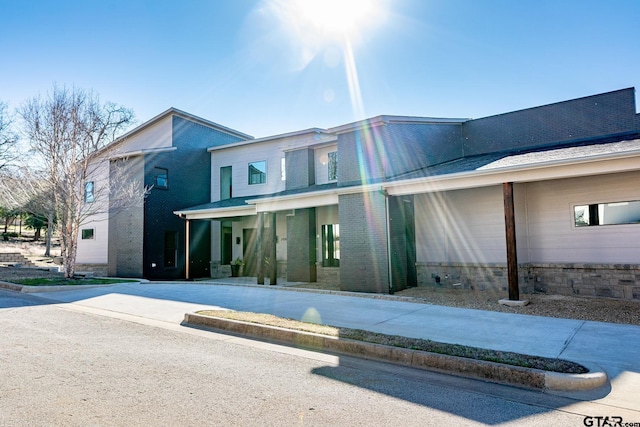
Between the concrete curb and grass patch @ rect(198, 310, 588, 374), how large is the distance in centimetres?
16

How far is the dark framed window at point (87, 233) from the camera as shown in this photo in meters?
22.0

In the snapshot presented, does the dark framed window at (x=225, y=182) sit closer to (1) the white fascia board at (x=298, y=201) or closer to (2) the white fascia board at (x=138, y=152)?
(2) the white fascia board at (x=138, y=152)

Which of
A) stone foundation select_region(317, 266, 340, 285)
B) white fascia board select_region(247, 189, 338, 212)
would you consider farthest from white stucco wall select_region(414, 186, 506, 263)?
stone foundation select_region(317, 266, 340, 285)

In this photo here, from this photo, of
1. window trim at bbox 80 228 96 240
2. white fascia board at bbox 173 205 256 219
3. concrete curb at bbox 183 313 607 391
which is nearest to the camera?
concrete curb at bbox 183 313 607 391

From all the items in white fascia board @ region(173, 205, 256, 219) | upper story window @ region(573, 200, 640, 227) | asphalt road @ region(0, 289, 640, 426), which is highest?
white fascia board @ region(173, 205, 256, 219)

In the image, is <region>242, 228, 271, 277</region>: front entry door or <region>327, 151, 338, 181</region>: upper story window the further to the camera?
<region>242, 228, 271, 277</region>: front entry door

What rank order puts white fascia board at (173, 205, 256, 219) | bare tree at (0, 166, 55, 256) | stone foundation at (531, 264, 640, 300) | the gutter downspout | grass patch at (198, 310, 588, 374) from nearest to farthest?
grass patch at (198, 310, 588, 374) < stone foundation at (531, 264, 640, 300) < the gutter downspout < bare tree at (0, 166, 55, 256) < white fascia board at (173, 205, 256, 219)

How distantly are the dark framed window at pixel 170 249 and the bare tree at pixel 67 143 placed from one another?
4193mm

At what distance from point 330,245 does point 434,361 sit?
11812 millimetres

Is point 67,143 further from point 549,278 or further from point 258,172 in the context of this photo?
point 549,278

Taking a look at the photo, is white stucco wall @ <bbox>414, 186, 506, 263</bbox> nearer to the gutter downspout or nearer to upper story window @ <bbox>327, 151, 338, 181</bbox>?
the gutter downspout

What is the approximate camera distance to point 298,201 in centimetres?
1488

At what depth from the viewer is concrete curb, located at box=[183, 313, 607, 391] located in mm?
4859

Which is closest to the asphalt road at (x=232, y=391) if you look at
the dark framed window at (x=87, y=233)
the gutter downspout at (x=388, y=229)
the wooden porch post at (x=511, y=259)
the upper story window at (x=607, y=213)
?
the wooden porch post at (x=511, y=259)
